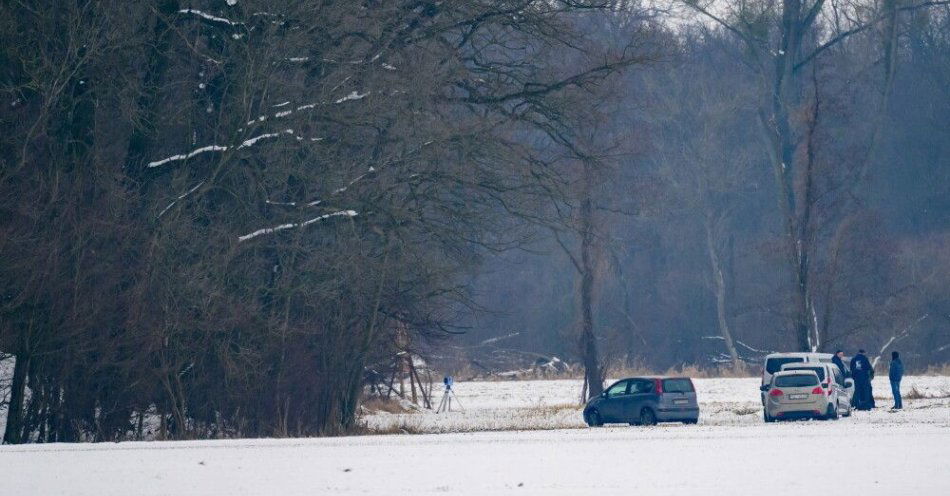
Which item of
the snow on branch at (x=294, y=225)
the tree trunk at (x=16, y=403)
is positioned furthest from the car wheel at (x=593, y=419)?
the tree trunk at (x=16, y=403)

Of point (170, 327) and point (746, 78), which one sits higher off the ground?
point (746, 78)

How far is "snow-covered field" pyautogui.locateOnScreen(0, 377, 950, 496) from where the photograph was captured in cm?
1593

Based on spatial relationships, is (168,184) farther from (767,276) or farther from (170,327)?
(767,276)

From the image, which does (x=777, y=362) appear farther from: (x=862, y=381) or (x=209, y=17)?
(x=209, y=17)

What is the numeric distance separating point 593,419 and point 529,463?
52.5ft

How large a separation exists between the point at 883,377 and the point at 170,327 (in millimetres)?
39505

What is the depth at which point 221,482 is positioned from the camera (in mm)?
16859

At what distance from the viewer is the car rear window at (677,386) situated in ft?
Result: 113

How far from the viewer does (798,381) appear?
110 ft

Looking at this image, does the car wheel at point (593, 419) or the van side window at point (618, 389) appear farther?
the van side window at point (618, 389)

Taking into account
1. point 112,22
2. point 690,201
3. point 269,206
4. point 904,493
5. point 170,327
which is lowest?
point 904,493

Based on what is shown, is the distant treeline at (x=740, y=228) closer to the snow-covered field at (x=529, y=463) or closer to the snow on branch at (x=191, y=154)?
the snow on branch at (x=191, y=154)

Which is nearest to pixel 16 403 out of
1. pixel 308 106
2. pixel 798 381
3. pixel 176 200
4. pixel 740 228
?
pixel 176 200

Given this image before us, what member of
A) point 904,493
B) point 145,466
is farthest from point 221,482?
point 904,493
